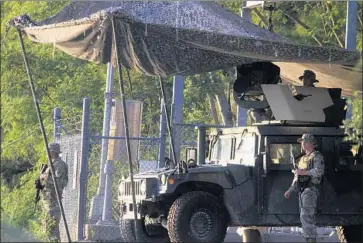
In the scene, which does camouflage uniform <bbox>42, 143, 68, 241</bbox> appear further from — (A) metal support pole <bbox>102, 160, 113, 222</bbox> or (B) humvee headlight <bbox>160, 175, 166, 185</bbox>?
(B) humvee headlight <bbox>160, 175, 166, 185</bbox>

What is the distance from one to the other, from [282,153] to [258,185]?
1.73 ft

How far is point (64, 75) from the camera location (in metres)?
28.7

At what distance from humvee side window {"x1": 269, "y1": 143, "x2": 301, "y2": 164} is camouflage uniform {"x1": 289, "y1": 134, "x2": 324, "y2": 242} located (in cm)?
47

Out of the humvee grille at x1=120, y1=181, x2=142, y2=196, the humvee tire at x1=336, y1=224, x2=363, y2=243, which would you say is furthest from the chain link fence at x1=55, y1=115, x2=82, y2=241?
the humvee tire at x1=336, y1=224, x2=363, y2=243

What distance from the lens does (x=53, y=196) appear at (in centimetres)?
1723

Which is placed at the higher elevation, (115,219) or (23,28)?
(23,28)

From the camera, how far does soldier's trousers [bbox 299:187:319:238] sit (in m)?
14.5

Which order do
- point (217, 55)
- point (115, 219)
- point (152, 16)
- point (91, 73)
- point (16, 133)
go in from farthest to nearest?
point (16, 133) → point (91, 73) → point (115, 219) → point (217, 55) → point (152, 16)

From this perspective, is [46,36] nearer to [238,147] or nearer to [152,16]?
[152,16]

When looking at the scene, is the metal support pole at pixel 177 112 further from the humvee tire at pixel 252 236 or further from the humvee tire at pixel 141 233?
the humvee tire at pixel 141 233

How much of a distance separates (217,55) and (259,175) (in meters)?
1.69

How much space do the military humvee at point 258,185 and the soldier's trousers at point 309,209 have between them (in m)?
0.60

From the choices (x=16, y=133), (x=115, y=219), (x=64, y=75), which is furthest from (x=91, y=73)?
(x=115, y=219)

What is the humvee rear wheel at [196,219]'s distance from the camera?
48.1ft
